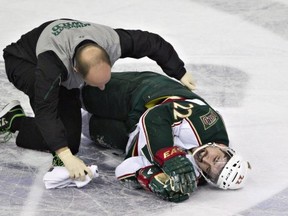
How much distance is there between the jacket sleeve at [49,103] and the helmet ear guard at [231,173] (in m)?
0.62

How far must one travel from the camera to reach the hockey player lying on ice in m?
3.68

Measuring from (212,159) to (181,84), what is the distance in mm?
509

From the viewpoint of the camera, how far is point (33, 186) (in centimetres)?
387

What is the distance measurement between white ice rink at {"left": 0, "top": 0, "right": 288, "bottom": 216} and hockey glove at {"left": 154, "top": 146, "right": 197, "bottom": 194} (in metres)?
0.09

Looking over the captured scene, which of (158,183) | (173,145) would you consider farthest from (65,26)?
(158,183)

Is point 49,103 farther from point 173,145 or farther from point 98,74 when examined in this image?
point 173,145

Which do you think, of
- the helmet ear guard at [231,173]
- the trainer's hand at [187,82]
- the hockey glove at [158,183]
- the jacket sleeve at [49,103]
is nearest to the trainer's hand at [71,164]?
the jacket sleeve at [49,103]

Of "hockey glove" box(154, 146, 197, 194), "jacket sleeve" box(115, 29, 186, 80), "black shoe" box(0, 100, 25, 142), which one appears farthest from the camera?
"black shoe" box(0, 100, 25, 142)

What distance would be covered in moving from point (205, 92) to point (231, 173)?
1297mm

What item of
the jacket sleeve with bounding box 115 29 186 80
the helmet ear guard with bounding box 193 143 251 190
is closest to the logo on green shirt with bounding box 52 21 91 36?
the jacket sleeve with bounding box 115 29 186 80

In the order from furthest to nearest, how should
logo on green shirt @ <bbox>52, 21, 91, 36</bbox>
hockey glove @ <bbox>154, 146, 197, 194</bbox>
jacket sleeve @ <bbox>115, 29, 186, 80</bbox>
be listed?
jacket sleeve @ <bbox>115, 29, 186, 80</bbox> → logo on green shirt @ <bbox>52, 21, 91, 36</bbox> → hockey glove @ <bbox>154, 146, 197, 194</bbox>

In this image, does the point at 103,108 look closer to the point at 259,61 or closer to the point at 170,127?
the point at 170,127

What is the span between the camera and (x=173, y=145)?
12.5 ft

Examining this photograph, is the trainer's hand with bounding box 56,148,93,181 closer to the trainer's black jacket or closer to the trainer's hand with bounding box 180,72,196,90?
the trainer's black jacket
